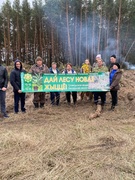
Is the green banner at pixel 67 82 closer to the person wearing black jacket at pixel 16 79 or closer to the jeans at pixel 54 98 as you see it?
the person wearing black jacket at pixel 16 79

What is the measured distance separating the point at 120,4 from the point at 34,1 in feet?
32.1

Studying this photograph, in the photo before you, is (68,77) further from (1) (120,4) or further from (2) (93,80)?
(1) (120,4)

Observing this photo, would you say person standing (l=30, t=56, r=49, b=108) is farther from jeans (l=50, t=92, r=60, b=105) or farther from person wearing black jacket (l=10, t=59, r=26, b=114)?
jeans (l=50, t=92, r=60, b=105)

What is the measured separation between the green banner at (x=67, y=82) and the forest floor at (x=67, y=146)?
2.80 ft

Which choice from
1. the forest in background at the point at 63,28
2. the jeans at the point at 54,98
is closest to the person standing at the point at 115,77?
the jeans at the point at 54,98

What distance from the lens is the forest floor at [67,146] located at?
2.94 metres

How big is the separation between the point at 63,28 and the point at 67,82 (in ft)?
60.8

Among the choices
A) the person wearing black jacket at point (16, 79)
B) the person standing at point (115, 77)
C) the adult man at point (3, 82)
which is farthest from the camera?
the person standing at point (115, 77)

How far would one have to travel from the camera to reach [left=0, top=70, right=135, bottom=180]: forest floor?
294 centimetres

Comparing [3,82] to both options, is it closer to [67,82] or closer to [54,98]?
[67,82]

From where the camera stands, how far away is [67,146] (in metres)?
3.83

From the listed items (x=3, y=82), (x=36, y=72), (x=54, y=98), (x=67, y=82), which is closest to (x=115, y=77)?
(x=67, y=82)

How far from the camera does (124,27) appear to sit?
25.3m

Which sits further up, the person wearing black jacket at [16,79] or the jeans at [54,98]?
the person wearing black jacket at [16,79]
